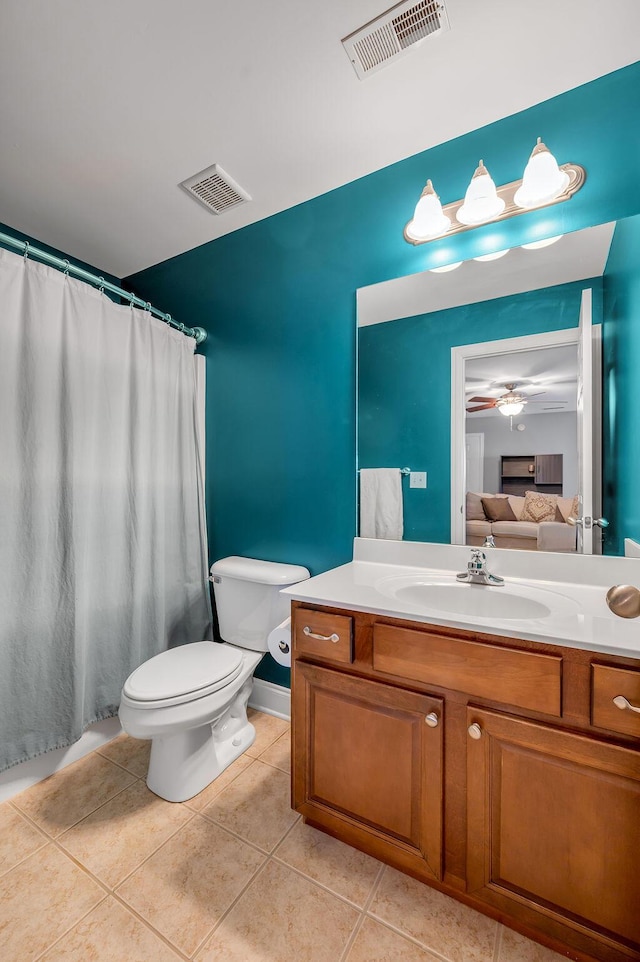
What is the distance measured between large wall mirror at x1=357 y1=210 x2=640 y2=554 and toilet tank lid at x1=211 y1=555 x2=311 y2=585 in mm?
524

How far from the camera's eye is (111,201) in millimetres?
1814

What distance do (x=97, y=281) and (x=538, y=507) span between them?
194cm

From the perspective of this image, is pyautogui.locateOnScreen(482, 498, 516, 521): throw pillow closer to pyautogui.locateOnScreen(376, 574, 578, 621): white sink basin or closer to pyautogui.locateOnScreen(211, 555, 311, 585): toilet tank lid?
pyautogui.locateOnScreen(376, 574, 578, 621): white sink basin

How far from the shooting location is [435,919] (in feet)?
3.44

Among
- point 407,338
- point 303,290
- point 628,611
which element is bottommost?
point 628,611

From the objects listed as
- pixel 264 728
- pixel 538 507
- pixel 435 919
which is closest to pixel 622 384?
pixel 538 507

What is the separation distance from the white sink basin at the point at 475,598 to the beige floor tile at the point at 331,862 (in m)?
0.78

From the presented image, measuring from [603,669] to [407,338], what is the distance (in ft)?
4.05

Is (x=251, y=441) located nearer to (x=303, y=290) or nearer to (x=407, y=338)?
(x=303, y=290)

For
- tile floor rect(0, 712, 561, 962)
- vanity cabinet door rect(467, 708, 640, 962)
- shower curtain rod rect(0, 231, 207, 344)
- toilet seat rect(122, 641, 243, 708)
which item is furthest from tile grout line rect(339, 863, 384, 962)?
shower curtain rod rect(0, 231, 207, 344)

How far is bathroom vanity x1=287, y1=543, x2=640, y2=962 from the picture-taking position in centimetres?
85

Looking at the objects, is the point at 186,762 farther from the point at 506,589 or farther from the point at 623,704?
the point at 623,704

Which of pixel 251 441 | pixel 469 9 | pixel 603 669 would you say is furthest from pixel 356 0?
pixel 603 669

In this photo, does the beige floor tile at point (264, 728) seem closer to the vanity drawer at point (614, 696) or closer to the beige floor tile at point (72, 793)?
the beige floor tile at point (72, 793)
